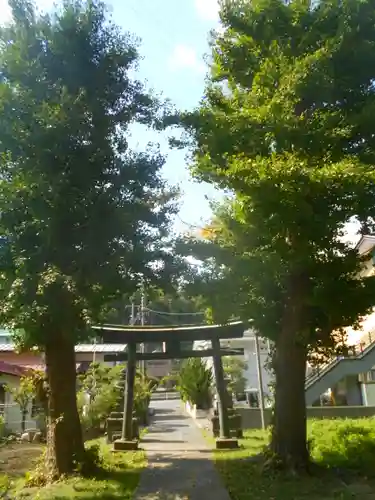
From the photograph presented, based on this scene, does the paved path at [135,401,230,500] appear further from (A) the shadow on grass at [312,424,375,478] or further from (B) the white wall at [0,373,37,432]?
(B) the white wall at [0,373,37,432]

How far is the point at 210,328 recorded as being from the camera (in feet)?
51.9

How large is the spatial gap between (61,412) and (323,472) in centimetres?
556

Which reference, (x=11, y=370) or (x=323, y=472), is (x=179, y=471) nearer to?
(x=323, y=472)

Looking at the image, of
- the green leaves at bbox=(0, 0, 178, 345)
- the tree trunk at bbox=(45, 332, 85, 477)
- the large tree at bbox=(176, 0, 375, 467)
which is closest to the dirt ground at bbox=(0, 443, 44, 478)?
the tree trunk at bbox=(45, 332, 85, 477)

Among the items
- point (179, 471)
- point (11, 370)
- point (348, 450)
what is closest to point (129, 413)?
point (179, 471)

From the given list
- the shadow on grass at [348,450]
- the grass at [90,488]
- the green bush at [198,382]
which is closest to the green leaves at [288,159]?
the shadow on grass at [348,450]

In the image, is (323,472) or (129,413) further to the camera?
(129,413)

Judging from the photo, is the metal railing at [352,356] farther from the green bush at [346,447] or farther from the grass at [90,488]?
the grass at [90,488]

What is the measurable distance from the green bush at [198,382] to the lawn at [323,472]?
9225 millimetres

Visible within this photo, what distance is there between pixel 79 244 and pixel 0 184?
194cm

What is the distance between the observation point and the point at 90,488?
9.17m

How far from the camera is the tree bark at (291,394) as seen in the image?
988 cm

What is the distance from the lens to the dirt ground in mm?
11852

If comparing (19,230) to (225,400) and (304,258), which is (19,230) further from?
(225,400)
